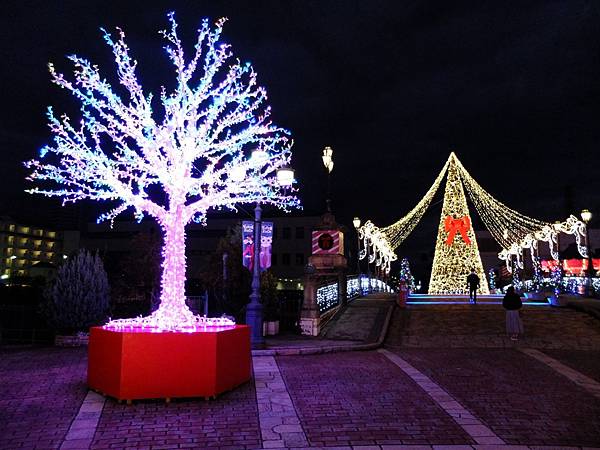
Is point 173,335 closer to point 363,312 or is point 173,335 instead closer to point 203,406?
point 203,406

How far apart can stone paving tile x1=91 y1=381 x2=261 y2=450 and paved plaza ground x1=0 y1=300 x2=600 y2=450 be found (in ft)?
0.05

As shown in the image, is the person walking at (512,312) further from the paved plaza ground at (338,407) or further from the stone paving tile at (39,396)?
the stone paving tile at (39,396)

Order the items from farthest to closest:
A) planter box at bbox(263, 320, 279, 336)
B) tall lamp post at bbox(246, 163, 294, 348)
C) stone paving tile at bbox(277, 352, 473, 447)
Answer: planter box at bbox(263, 320, 279, 336), tall lamp post at bbox(246, 163, 294, 348), stone paving tile at bbox(277, 352, 473, 447)

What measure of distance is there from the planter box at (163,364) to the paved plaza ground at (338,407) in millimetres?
227

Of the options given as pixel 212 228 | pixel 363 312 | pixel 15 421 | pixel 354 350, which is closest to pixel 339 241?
pixel 363 312

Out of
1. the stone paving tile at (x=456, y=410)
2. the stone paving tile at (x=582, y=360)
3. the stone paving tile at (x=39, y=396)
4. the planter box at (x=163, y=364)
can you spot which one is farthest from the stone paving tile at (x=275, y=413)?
the stone paving tile at (x=582, y=360)

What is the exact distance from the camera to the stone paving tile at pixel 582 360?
1115 centimetres

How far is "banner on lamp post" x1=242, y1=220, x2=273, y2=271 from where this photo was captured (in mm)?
15094

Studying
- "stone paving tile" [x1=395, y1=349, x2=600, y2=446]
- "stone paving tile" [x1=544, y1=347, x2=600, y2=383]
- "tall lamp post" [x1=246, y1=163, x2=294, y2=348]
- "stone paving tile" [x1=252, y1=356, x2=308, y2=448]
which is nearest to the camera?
"stone paving tile" [x1=252, y1=356, x2=308, y2=448]

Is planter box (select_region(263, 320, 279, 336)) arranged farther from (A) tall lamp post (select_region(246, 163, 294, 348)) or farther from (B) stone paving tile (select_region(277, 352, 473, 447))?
(B) stone paving tile (select_region(277, 352, 473, 447))

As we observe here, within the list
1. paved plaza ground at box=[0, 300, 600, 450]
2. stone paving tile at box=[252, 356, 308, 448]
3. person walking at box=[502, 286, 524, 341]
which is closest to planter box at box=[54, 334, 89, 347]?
paved plaza ground at box=[0, 300, 600, 450]

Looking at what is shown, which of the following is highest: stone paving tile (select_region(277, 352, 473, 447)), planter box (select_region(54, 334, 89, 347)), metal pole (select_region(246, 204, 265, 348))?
metal pole (select_region(246, 204, 265, 348))

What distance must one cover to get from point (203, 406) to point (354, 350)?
7.34 m

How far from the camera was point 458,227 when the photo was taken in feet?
98.8
